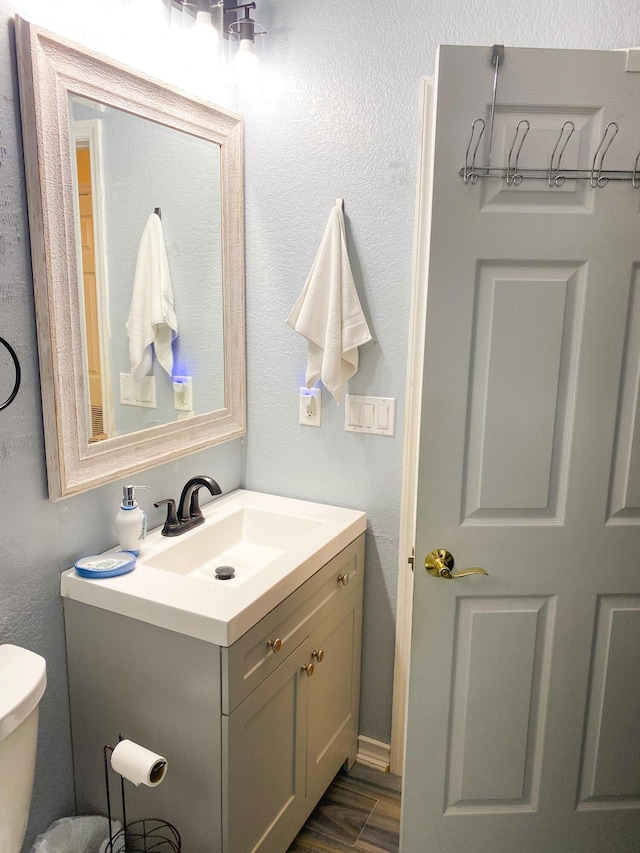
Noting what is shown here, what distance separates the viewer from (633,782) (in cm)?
158

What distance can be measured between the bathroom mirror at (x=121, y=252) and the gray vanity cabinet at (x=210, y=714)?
421 mm

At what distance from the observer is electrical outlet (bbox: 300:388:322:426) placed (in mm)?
2029

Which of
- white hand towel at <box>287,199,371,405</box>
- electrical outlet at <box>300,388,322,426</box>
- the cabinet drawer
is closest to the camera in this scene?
the cabinet drawer

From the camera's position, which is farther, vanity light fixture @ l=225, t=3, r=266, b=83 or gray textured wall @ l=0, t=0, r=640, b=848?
vanity light fixture @ l=225, t=3, r=266, b=83

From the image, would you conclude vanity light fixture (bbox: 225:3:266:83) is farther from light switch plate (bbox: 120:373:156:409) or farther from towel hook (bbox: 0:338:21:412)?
towel hook (bbox: 0:338:21:412)

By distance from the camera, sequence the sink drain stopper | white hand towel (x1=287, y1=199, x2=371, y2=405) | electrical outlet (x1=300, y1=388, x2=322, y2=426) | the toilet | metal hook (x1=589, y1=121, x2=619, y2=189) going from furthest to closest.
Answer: electrical outlet (x1=300, y1=388, x2=322, y2=426)
white hand towel (x1=287, y1=199, x2=371, y2=405)
the sink drain stopper
metal hook (x1=589, y1=121, x2=619, y2=189)
the toilet

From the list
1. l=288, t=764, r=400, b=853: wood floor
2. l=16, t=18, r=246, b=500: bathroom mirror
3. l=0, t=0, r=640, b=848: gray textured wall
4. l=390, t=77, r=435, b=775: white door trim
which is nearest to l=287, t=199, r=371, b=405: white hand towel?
l=0, t=0, r=640, b=848: gray textured wall

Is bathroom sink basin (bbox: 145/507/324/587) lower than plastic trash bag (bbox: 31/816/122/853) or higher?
higher

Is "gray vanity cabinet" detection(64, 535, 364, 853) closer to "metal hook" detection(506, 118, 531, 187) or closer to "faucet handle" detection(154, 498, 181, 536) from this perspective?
"faucet handle" detection(154, 498, 181, 536)

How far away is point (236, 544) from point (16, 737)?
89 cm

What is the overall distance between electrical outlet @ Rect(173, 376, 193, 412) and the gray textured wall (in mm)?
174

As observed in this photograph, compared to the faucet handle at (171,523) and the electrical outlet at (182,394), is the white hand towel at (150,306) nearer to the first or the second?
the electrical outlet at (182,394)

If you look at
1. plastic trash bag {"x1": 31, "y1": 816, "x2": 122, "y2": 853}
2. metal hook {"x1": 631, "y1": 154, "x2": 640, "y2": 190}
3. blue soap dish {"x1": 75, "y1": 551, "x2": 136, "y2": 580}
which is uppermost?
metal hook {"x1": 631, "y1": 154, "x2": 640, "y2": 190}

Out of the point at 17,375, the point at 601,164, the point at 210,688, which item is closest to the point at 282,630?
the point at 210,688
